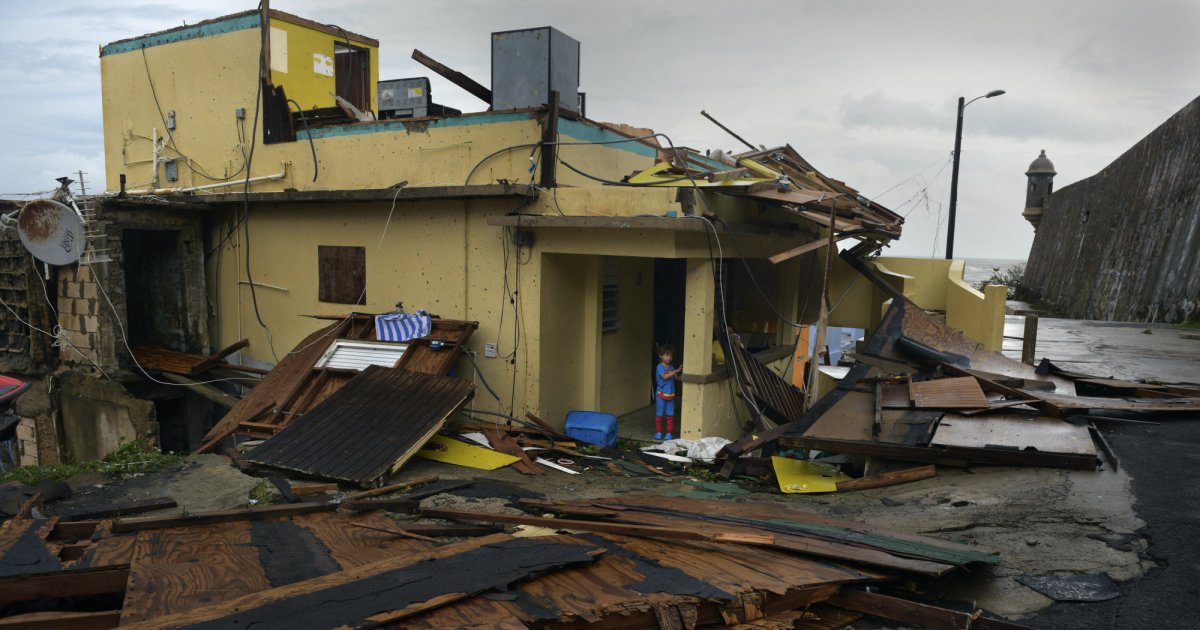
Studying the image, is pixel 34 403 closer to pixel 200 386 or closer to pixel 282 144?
pixel 200 386

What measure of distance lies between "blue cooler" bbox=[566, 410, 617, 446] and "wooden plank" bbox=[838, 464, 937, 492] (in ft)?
12.7

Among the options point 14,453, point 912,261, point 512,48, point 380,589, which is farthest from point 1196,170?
point 14,453

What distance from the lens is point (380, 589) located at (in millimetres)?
3854

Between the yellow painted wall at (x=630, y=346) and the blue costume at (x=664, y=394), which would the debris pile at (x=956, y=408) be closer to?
the blue costume at (x=664, y=394)

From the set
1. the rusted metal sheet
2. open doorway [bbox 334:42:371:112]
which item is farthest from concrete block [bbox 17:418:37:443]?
open doorway [bbox 334:42:371:112]

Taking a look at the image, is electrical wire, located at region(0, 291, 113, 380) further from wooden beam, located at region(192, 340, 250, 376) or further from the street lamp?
the street lamp

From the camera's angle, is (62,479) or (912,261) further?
(912,261)

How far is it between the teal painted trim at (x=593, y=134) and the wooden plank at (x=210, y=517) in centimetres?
684

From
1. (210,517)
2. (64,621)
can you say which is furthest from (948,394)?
(64,621)

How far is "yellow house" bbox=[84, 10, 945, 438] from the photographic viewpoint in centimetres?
1071

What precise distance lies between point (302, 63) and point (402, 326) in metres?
6.01

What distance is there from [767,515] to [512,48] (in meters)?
8.69

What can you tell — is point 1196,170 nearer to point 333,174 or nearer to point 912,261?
point 912,261

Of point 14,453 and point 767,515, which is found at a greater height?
point 767,515
